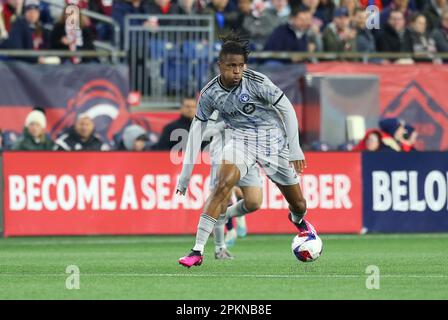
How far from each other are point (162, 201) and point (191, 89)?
14.4ft

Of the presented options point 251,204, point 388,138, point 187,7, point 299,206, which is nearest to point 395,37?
point 388,138

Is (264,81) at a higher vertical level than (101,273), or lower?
higher

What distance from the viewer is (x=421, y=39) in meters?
28.2

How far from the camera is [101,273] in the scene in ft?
47.8

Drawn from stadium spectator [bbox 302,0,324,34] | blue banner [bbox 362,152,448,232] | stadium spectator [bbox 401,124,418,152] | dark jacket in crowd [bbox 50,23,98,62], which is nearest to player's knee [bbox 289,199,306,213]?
blue banner [bbox 362,152,448,232]

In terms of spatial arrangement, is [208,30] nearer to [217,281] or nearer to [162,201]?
[162,201]

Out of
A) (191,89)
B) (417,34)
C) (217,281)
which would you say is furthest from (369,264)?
(417,34)

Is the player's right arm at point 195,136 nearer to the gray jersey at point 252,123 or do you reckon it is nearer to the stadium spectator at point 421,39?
the gray jersey at point 252,123

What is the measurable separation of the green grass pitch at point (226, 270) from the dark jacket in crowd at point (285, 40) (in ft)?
20.4

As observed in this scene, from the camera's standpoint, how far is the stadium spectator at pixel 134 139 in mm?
24141

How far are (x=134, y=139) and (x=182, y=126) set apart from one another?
1265 millimetres

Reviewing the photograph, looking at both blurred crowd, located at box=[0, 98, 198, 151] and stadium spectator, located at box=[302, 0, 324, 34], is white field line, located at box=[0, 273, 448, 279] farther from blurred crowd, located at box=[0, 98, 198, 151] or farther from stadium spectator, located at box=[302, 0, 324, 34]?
stadium spectator, located at box=[302, 0, 324, 34]

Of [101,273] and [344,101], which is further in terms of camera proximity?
[344,101]

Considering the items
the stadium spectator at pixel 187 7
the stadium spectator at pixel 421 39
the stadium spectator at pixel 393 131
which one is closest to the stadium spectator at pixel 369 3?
the stadium spectator at pixel 421 39
